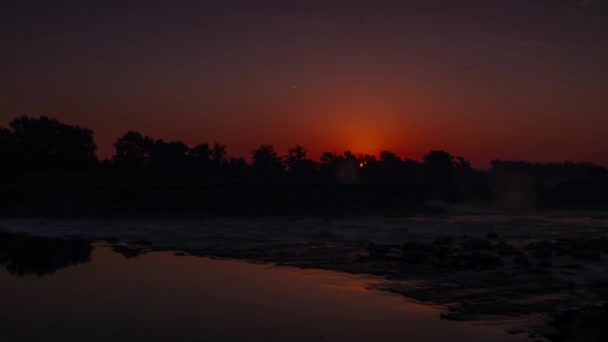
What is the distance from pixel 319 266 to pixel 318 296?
666cm

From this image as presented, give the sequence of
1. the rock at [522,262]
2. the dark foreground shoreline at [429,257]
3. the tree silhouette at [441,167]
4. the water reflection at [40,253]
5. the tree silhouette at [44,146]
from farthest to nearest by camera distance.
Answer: the tree silhouette at [441,167] → the tree silhouette at [44,146] → the water reflection at [40,253] → the rock at [522,262] → the dark foreground shoreline at [429,257]

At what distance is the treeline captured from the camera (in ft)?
205

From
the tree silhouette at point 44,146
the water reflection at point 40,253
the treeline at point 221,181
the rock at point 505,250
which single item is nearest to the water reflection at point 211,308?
the water reflection at point 40,253

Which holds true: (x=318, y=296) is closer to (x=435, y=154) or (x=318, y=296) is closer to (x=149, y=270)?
(x=149, y=270)

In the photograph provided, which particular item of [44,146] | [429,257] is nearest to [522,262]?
[429,257]

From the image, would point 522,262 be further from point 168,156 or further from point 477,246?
point 168,156

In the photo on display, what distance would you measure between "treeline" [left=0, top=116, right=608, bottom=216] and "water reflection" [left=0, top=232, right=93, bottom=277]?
23213mm

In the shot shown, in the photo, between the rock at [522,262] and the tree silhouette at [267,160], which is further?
the tree silhouette at [267,160]

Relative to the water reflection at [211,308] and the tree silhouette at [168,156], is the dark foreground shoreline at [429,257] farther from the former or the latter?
the tree silhouette at [168,156]

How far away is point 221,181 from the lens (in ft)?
253

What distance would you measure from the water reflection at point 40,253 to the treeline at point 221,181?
2321 cm

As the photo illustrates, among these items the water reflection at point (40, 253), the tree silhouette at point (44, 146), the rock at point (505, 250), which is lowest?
the water reflection at point (40, 253)

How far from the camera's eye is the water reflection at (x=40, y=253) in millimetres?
23828

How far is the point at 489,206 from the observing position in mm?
89375
